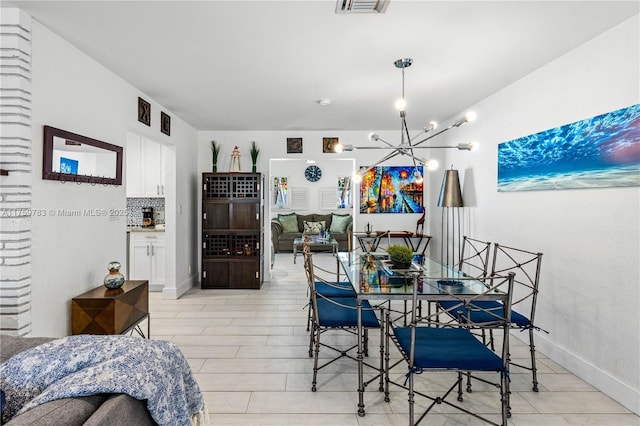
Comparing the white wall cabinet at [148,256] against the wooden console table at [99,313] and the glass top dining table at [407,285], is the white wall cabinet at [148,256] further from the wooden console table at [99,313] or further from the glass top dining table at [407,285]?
the glass top dining table at [407,285]

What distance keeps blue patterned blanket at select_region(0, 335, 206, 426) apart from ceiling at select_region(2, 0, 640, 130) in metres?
1.85

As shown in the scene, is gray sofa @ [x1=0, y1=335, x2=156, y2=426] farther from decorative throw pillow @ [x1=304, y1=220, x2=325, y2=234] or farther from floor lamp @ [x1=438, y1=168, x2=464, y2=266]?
decorative throw pillow @ [x1=304, y1=220, x2=325, y2=234]

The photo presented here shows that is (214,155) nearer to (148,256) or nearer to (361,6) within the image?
(148,256)

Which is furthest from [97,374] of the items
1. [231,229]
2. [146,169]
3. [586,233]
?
[146,169]

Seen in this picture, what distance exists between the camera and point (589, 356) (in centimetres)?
258

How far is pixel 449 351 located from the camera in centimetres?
197

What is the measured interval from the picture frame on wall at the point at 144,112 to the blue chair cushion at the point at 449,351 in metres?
3.25

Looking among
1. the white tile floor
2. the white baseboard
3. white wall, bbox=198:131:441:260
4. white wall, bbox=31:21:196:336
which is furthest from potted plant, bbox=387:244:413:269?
white wall, bbox=198:131:441:260

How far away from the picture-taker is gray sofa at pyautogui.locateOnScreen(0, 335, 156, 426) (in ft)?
3.02

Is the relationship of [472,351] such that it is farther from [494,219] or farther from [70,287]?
[70,287]

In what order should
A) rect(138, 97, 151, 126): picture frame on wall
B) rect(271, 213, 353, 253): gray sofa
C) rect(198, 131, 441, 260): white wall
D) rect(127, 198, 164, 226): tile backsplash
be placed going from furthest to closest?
rect(271, 213, 353, 253): gray sofa
rect(198, 131, 441, 260): white wall
rect(127, 198, 164, 226): tile backsplash
rect(138, 97, 151, 126): picture frame on wall

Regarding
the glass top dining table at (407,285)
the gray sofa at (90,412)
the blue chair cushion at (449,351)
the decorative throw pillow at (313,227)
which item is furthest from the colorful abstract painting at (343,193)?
the gray sofa at (90,412)

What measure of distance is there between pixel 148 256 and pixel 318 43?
3.92m

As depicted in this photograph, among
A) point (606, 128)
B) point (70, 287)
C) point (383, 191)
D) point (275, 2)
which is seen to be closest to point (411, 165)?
point (383, 191)
